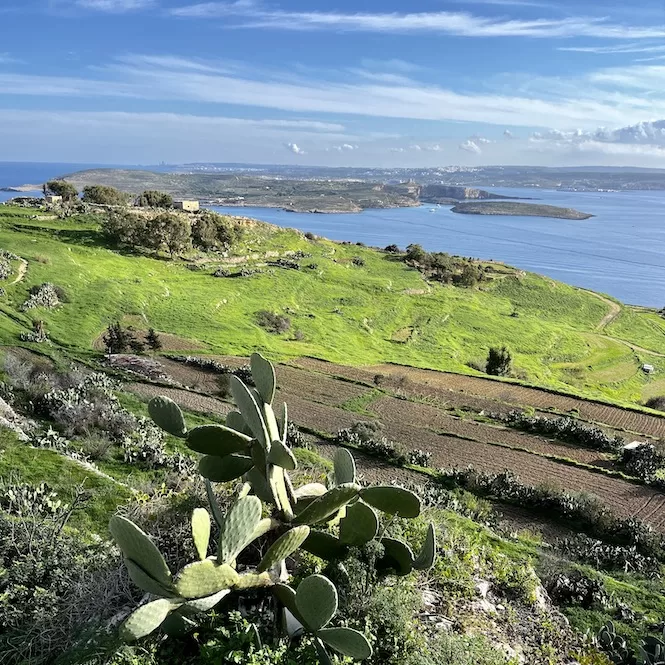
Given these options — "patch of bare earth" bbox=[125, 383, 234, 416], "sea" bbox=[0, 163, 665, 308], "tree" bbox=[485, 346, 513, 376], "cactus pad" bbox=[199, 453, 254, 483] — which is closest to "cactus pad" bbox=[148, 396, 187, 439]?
"cactus pad" bbox=[199, 453, 254, 483]

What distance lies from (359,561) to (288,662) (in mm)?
1351

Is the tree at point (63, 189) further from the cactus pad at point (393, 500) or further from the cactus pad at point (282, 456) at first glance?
the cactus pad at point (393, 500)

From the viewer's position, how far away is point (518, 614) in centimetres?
749

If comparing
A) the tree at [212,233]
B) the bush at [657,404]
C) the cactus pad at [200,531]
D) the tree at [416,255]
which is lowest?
the bush at [657,404]

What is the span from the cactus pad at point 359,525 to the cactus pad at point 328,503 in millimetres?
415

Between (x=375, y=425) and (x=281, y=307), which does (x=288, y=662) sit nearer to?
(x=375, y=425)

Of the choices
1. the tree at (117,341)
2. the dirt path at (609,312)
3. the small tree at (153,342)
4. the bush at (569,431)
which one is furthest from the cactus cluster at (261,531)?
the dirt path at (609,312)

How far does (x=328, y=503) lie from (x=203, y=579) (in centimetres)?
133

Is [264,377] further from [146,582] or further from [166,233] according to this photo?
[166,233]

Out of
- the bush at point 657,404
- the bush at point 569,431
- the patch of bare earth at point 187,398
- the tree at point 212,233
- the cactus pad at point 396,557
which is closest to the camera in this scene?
the cactus pad at point 396,557

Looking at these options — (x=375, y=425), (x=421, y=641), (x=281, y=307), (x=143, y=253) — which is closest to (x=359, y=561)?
(x=421, y=641)

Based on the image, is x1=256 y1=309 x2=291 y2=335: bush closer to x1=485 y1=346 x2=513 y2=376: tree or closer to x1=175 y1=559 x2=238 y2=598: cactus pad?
x1=485 y1=346 x2=513 y2=376: tree

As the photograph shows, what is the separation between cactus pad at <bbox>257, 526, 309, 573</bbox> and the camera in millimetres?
5004

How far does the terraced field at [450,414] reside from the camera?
19109 mm
